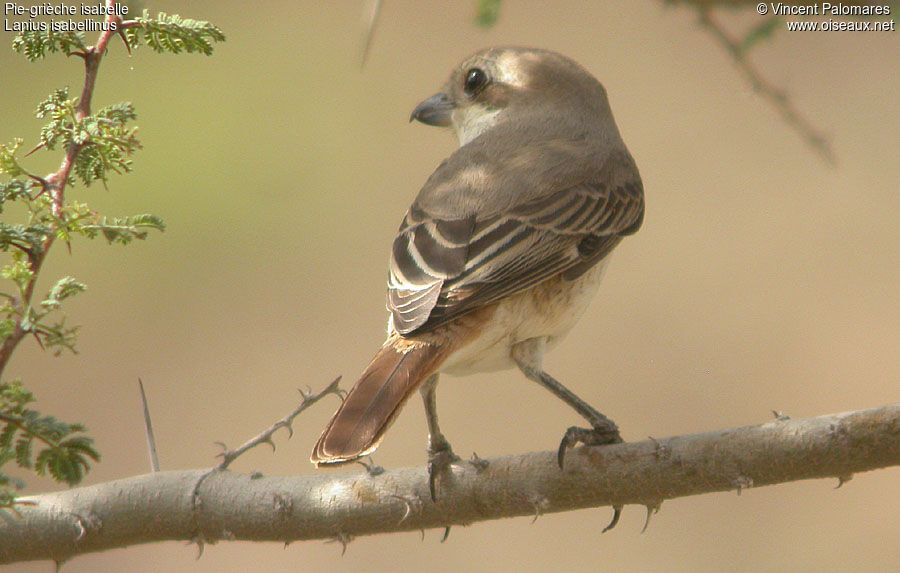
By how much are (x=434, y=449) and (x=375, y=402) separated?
0.36 metres

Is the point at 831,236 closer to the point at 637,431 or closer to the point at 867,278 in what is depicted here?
the point at 867,278

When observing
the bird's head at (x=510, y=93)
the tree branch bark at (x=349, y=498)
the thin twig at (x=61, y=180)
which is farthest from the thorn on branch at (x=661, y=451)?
the bird's head at (x=510, y=93)

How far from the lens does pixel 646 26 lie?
8398mm

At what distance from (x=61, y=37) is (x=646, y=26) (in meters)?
6.95

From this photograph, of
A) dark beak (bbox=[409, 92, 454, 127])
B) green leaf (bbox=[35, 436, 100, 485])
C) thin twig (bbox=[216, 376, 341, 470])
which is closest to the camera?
green leaf (bbox=[35, 436, 100, 485])

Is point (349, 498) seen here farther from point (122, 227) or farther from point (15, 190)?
point (15, 190)

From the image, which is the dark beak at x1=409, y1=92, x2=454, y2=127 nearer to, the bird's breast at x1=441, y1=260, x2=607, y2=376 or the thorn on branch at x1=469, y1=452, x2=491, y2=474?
the bird's breast at x1=441, y1=260, x2=607, y2=376

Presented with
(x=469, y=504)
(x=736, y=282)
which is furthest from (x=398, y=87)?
(x=469, y=504)

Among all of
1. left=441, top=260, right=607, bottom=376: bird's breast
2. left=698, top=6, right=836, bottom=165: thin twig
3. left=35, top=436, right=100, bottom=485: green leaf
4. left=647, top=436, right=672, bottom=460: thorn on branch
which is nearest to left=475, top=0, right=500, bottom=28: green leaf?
left=698, top=6, right=836, bottom=165: thin twig

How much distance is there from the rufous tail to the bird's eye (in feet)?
5.37

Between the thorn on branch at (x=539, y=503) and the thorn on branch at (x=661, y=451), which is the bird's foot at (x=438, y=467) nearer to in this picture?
the thorn on branch at (x=539, y=503)

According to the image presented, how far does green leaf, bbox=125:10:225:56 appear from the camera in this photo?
2035 mm

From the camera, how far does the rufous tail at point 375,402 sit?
2734mm

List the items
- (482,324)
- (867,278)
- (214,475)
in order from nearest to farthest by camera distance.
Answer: (214,475) < (482,324) < (867,278)
